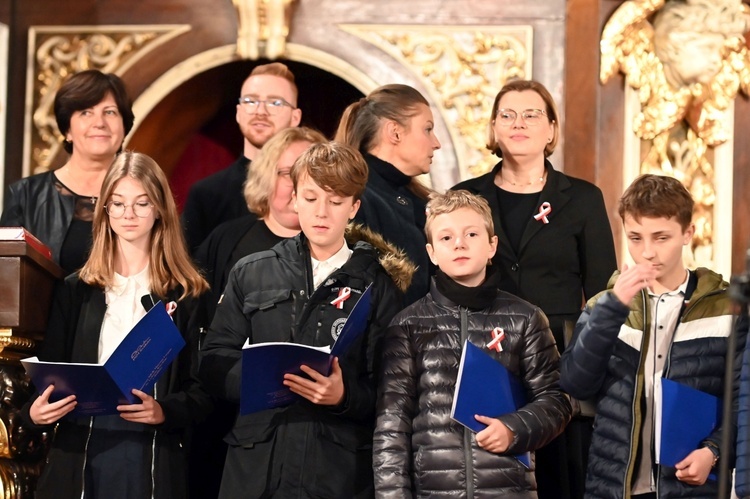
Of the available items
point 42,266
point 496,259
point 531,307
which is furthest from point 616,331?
point 42,266

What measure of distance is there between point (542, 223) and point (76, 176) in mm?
1769

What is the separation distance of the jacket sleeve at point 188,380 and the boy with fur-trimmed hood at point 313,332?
0.41 ft

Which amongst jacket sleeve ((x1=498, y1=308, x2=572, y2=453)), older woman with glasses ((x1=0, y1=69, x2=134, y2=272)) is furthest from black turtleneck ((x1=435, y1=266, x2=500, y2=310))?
older woman with glasses ((x1=0, y1=69, x2=134, y2=272))

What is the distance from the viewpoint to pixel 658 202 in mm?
4121

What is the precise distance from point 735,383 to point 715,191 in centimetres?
259

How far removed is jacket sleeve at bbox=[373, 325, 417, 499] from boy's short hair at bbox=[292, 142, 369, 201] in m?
0.46

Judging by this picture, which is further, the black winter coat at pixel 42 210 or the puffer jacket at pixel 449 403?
the black winter coat at pixel 42 210

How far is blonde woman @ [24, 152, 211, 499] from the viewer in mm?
4117

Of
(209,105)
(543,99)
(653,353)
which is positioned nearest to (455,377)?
(653,353)

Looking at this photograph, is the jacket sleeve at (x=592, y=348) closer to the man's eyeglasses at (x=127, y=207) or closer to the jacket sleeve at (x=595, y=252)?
the jacket sleeve at (x=595, y=252)

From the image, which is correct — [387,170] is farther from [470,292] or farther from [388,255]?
[470,292]

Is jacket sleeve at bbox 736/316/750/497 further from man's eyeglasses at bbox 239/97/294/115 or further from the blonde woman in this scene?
man's eyeglasses at bbox 239/97/294/115

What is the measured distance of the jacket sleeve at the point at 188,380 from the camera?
165 inches

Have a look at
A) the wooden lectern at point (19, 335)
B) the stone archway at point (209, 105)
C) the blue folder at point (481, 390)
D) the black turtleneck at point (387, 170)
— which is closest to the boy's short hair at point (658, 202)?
the blue folder at point (481, 390)
